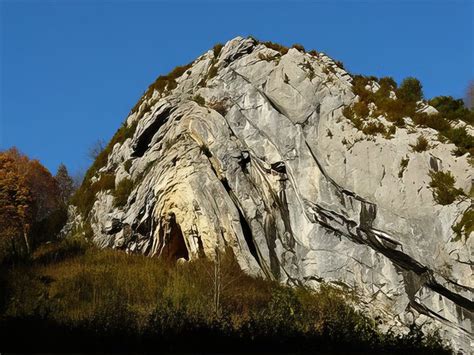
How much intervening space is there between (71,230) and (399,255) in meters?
12.9

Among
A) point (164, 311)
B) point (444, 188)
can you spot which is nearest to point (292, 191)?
point (444, 188)

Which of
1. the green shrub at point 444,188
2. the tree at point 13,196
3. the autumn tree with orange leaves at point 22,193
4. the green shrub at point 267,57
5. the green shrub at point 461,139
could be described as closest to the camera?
the green shrub at point 444,188

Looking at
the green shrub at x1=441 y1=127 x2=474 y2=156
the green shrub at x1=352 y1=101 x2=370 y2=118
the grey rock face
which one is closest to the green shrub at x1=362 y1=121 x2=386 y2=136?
the grey rock face

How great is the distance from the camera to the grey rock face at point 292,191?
1474 cm

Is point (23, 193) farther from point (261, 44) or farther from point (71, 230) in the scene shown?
point (261, 44)

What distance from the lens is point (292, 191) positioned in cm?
1791

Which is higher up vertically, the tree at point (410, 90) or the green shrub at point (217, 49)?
the green shrub at point (217, 49)

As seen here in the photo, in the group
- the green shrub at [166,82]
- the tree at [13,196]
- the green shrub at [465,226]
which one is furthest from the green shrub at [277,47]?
the tree at [13,196]

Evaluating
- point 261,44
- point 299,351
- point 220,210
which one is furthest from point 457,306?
point 261,44

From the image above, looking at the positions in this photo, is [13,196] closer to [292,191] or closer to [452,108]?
[292,191]

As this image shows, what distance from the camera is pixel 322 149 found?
57.2 ft

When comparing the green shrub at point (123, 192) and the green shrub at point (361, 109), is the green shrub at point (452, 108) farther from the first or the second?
the green shrub at point (123, 192)

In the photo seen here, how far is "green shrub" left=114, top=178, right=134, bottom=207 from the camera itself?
69.9 ft

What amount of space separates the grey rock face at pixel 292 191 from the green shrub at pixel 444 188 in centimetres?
18
